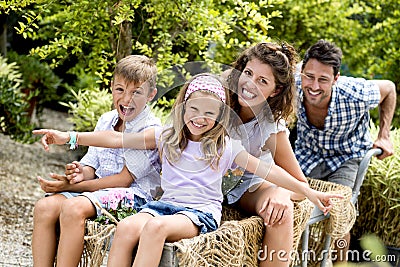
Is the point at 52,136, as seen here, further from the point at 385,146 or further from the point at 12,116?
the point at 12,116

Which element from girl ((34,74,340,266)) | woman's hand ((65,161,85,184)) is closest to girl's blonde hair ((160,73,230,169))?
girl ((34,74,340,266))

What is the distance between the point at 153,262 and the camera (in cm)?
209

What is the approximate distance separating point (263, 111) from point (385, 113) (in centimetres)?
122

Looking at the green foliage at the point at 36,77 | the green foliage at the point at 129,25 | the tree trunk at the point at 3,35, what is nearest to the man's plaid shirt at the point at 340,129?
the green foliage at the point at 129,25

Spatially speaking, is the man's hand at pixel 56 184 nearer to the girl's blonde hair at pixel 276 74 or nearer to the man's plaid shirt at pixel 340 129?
the girl's blonde hair at pixel 276 74

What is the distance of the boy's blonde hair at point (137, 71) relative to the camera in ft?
8.51

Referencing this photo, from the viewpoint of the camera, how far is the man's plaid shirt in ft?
11.4

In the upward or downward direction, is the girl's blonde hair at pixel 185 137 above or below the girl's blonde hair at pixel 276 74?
below

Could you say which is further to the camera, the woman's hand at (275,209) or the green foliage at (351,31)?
the green foliage at (351,31)

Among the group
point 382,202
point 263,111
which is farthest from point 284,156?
point 382,202

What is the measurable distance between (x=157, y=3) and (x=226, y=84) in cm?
79

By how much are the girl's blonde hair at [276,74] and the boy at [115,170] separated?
13.8 inches

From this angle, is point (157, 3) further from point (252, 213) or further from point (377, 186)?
point (377, 186)

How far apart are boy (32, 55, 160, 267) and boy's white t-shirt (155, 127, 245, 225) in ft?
0.43
